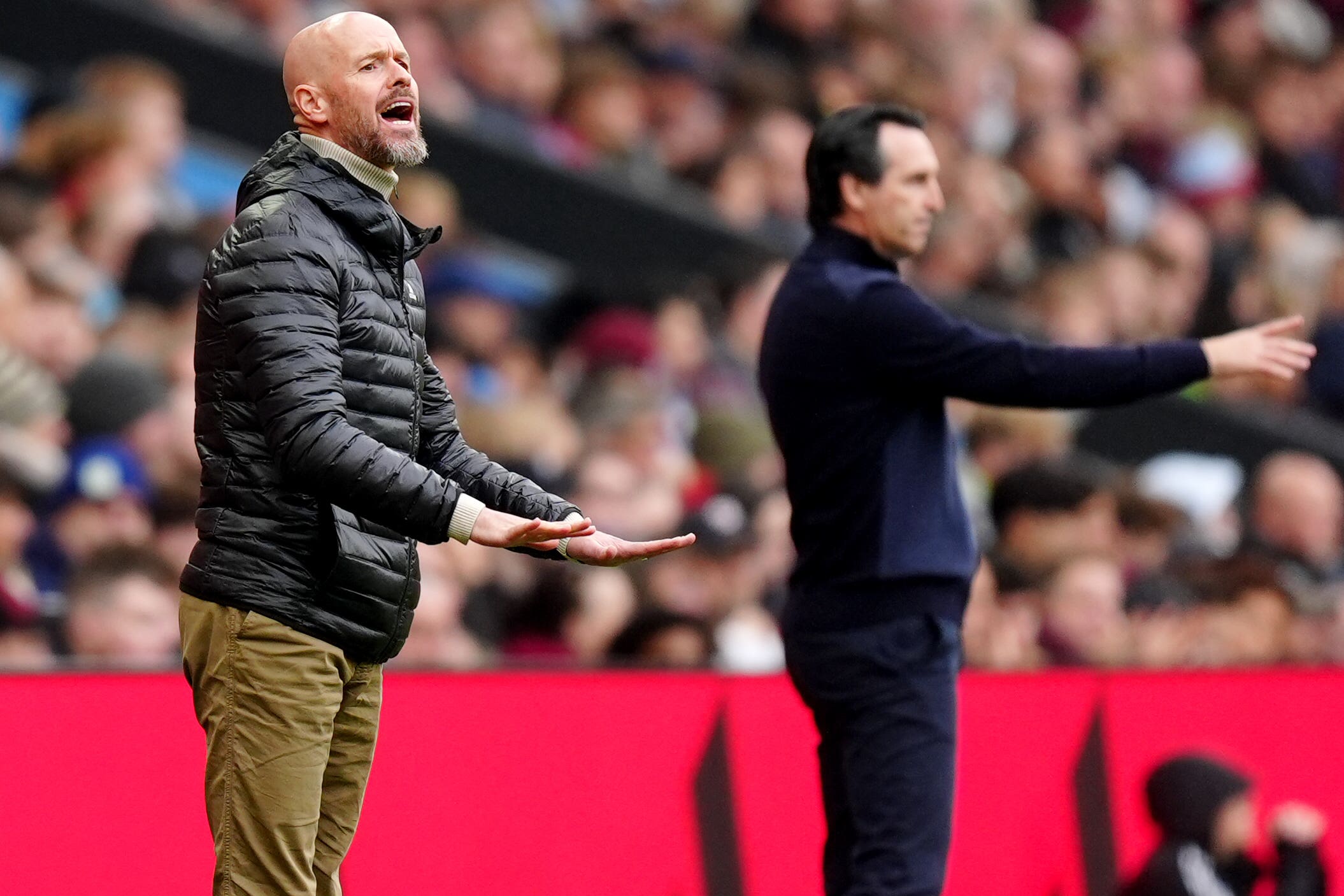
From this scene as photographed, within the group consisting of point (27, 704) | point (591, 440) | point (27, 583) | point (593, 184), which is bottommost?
point (27, 704)

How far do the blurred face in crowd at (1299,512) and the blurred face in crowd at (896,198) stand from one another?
16.8 ft

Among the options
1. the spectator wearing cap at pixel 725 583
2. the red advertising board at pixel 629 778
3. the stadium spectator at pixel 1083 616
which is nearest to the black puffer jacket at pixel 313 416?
the red advertising board at pixel 629 778

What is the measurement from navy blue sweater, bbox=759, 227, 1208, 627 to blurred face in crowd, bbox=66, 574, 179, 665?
2.04m

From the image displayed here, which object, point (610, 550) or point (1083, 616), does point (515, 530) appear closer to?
point (610, 550)

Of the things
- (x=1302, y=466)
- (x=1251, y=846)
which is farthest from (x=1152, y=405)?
(x=1251, y=846)

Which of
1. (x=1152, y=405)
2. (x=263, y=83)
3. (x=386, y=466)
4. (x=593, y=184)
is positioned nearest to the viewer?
(x=386, y=466)

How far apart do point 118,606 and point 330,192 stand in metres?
2.50

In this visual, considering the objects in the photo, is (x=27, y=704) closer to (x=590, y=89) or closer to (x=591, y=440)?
(x=591, y=440)

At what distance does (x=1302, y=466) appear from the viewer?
938cm

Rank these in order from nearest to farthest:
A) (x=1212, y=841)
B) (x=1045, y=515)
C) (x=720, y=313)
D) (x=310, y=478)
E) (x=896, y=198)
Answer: (x=310, y=478) < (x=896, y=198) < (x=1212, y=841) < (x=1045, y=515) < (x=720, y=313)

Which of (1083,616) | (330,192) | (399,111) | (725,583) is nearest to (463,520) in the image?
(330,192)

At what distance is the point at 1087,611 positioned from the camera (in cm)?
766

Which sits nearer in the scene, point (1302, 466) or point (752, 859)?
point (752, 859)

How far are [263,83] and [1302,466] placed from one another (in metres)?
4.72
